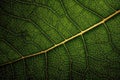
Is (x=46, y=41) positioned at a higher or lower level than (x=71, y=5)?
lower

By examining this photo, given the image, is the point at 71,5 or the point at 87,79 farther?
the point at 87,79

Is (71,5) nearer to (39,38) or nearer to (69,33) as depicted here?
(69,33)

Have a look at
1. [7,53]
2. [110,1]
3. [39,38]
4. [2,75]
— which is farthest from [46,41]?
[110,1]

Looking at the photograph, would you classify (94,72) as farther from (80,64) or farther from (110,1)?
(110,1)

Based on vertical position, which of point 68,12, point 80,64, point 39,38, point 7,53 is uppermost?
point 68,12

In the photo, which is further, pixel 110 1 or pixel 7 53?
pixel 7 53

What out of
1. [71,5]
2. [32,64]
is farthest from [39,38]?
[71,5]
